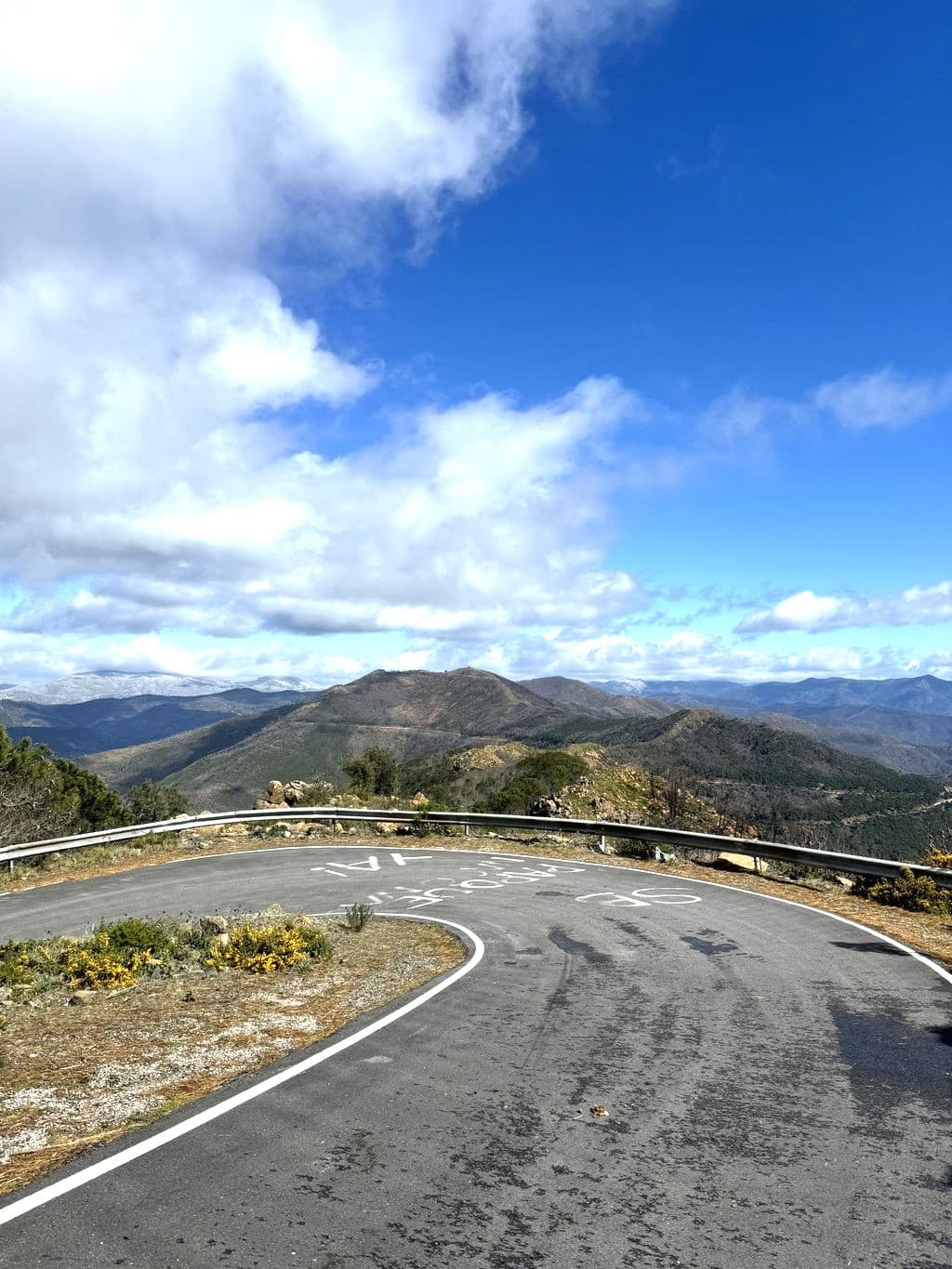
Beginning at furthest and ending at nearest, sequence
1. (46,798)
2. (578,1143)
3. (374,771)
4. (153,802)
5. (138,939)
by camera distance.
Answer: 1. (153,802)
2. (374,771)
3. (46,798)
4. (138,939)
5. (578,1143)

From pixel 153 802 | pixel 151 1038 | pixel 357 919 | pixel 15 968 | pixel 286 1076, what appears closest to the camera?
pixel 286 1076

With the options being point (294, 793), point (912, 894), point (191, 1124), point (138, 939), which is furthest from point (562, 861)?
point (191, 1124)

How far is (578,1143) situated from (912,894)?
15.4 metres

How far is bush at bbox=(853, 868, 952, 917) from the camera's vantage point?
56.0 feet

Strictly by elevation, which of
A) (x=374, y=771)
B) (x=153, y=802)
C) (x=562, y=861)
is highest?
(x=374, y=771)

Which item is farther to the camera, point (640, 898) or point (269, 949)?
point (640, 898)

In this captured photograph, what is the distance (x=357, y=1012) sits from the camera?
886 cm

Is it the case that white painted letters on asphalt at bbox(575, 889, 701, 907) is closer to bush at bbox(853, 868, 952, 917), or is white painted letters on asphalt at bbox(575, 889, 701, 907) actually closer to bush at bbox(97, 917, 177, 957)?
bush at bbox(853, 868, 952, 917)

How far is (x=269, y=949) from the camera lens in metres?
11.3

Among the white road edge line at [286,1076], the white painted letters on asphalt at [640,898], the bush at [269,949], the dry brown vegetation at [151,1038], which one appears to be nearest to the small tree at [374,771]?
the white painted letters on asphalt at [640,898]

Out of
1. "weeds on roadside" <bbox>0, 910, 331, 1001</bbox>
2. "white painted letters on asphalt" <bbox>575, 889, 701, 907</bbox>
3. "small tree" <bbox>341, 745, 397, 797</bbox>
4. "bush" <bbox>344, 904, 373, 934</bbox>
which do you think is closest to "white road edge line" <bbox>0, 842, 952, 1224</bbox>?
"bush" <bbox>344, 904, 373, 934</bbox>

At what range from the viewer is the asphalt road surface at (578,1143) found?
4266mm

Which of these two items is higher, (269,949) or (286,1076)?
(286,1076)

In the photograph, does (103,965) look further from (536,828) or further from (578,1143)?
(536,828)
